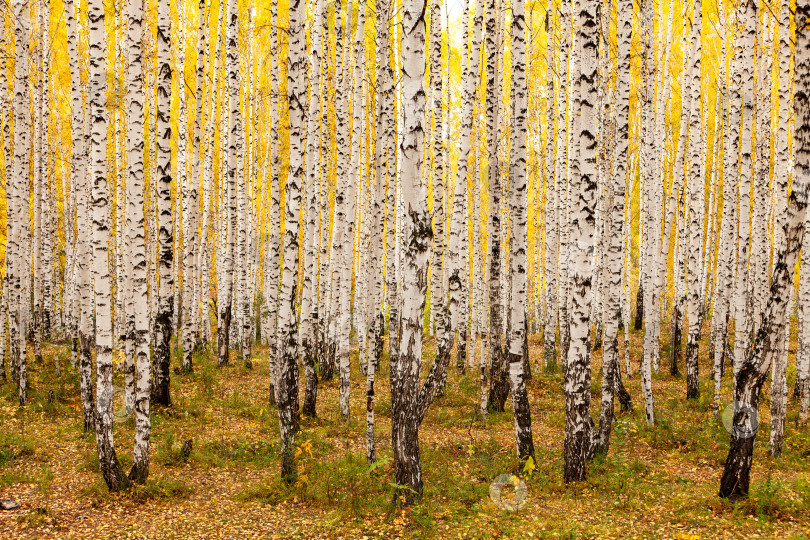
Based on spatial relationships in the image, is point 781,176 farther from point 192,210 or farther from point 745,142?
point 192,210

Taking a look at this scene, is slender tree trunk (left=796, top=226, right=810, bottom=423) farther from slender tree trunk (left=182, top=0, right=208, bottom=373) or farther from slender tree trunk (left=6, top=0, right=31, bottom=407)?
slender tree trunk (left=6, top=0, right=31, bottom=407)

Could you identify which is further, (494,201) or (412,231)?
(494,201)

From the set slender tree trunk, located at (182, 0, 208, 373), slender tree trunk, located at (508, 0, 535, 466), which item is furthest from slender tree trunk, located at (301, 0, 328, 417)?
slender tree trunk, located at (508, 0, 535, 466)

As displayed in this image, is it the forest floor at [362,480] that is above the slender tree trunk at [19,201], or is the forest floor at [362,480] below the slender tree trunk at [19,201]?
below

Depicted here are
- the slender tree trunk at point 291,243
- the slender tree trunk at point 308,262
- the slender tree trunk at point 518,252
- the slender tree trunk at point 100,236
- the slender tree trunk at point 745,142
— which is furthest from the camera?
the slender tree trunk at point 308,262

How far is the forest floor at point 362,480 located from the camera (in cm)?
567

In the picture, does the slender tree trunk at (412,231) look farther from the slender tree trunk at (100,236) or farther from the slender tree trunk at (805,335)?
the slender tree trunk at (805,335)

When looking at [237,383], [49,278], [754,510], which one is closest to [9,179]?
[237,383]

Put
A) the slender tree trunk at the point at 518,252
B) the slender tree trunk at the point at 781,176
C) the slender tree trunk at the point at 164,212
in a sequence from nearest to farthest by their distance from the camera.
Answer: the slender tree trunk at the point at 518,252, the slender tree trunk at the point at 781,176, the slender tree trunk at the point at 164,212

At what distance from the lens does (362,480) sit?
271 inches

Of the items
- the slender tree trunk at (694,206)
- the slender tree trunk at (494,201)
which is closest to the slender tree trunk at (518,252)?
the slender tree trunk at (494,201)

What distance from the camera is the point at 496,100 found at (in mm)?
9242

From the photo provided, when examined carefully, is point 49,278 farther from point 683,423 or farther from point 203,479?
point 683,423

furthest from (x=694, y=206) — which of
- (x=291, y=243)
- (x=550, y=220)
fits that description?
(x=291, y=243)
